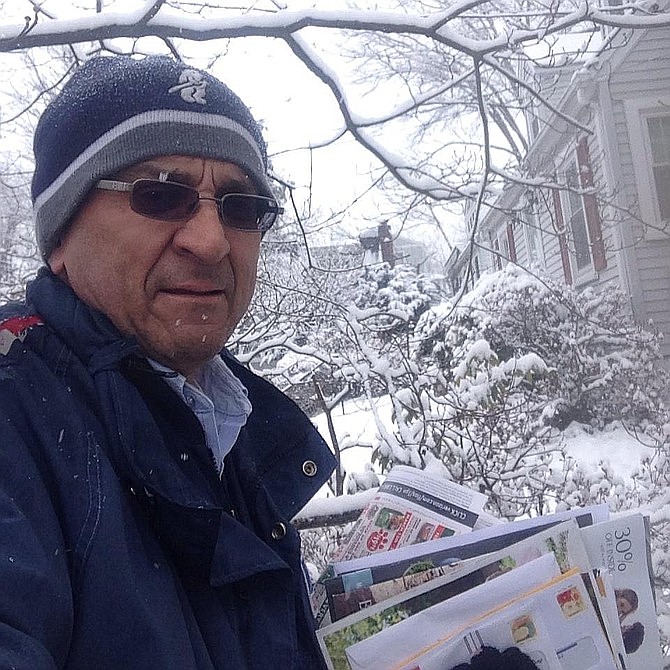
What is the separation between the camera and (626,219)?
4070 millimetres

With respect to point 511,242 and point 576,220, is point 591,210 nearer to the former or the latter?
point 576,220

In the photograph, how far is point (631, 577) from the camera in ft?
3.80

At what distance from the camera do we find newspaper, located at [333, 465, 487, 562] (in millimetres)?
1328

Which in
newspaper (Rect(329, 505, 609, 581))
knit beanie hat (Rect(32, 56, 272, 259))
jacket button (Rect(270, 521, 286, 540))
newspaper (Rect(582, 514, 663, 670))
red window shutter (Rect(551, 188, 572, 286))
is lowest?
newspaper (Rect(582, 514, 663, 670))

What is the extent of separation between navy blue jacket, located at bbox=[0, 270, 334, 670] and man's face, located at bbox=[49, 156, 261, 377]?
0.05 metres

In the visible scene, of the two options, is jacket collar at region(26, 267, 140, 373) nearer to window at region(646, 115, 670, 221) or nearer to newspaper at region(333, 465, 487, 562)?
newspaper at region(333, 465, 487, 562)

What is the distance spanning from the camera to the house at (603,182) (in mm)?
3934

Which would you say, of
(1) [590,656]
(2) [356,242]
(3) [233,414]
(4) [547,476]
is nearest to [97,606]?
(3) [233,414]

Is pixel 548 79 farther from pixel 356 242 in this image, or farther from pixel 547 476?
pixel 547 476

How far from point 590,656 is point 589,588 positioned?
0.32 feet

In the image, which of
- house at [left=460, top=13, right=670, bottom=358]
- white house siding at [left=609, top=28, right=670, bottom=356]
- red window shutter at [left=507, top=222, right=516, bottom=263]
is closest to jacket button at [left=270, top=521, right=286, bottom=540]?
house at [left=460, top=13, right=670, bottom=358]

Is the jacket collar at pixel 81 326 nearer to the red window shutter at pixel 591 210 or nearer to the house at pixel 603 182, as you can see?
the house at pixel 603 182

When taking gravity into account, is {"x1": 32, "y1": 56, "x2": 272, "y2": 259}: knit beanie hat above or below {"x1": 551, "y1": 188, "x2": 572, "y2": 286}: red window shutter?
below

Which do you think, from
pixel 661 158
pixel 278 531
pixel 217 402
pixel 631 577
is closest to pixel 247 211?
pixel 217 402
